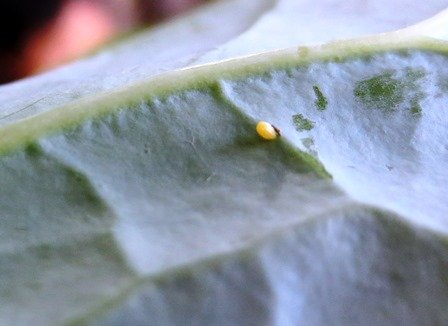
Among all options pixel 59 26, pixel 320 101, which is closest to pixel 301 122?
pixel 320 101

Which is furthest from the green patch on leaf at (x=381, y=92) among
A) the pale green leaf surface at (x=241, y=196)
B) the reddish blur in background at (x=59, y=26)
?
the reddish blur in background at (x=59, y=26)

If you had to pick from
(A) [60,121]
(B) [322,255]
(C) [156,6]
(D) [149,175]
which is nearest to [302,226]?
(B) [322,255]

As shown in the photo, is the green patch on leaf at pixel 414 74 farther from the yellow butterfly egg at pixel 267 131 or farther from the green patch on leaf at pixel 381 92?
the yellow butterfly egg at pixel 267 131

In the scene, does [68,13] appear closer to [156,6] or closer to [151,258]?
[156,6]

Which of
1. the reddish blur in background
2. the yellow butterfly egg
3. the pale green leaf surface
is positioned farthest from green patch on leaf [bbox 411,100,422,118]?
the reddish blur in background

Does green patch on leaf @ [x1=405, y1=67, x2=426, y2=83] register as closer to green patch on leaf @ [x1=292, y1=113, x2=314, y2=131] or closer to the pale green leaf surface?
the pale green leaf surface

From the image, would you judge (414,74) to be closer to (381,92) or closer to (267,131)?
(381,92)

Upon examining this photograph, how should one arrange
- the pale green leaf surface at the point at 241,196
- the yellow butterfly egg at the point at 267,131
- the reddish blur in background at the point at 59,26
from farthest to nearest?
the reddish blur in background at the point at 59,26, the yellow butterfly egg at the point at 267,131, the pale green leaf surface at the point at 241,196
